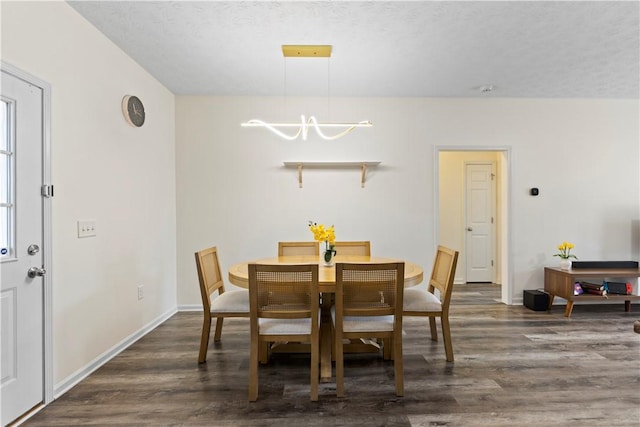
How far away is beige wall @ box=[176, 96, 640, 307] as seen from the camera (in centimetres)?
412

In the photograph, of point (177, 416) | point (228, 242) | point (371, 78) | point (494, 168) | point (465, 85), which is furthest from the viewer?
point (494, 168)

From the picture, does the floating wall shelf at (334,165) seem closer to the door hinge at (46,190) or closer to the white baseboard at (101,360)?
the white baseboard at (101,360)

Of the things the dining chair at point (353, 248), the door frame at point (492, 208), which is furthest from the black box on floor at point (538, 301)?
the dining chair at point (353, 248)

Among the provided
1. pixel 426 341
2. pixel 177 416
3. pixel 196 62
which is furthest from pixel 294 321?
pixel 196 62

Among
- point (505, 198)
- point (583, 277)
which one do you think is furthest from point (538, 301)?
point (505, 198)

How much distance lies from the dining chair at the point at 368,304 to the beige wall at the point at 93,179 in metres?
1.77

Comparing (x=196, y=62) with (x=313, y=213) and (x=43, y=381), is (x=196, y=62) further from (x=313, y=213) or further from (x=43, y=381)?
(x=43, y=381)

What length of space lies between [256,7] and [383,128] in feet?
7.45

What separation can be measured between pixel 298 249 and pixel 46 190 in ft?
6.59

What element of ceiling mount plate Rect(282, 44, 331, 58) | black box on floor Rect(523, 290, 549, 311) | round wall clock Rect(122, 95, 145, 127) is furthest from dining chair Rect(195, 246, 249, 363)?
black box on floor Rect(523, 290, 549, 311)

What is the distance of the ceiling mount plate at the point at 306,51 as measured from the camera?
2818 mm

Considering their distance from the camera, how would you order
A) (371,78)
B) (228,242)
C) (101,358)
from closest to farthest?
1. (101,358)
2. (371,78)
3. (228,242)

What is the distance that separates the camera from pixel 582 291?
398 centimetres

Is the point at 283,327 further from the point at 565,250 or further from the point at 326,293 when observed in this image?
the point at 565,250
